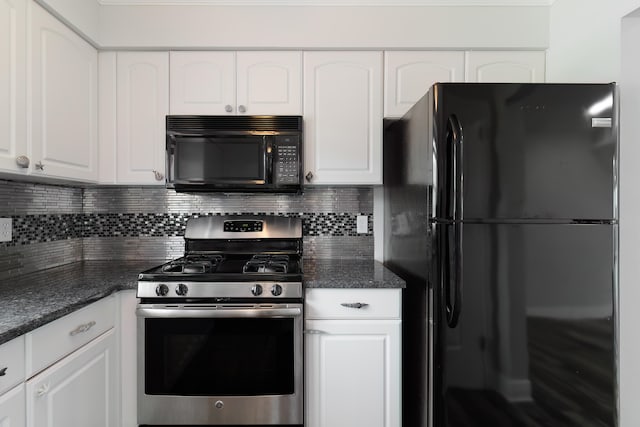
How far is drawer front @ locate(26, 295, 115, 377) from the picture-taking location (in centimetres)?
119

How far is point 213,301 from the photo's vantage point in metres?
Result: 1.68

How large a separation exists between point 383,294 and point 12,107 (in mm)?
1732

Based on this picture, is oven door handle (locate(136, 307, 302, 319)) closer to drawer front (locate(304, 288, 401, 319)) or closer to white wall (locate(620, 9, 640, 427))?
drawer front (locate(304, 288, 401, 319))

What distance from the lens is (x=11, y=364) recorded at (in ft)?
3.59

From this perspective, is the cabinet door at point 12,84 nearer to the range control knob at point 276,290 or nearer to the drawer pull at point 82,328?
the drawer pull at point 82,328

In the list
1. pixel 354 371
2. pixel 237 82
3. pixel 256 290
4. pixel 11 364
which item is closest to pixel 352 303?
pixel 354 371

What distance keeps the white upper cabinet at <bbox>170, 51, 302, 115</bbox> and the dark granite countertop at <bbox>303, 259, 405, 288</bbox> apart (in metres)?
0.88

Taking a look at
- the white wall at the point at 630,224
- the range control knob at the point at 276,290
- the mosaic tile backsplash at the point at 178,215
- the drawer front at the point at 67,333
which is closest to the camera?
the drawer front at the point at 67,333

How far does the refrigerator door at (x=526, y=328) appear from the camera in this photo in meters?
1.43

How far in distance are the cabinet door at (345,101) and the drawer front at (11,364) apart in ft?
4.64

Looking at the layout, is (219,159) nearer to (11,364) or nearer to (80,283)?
(80,283)

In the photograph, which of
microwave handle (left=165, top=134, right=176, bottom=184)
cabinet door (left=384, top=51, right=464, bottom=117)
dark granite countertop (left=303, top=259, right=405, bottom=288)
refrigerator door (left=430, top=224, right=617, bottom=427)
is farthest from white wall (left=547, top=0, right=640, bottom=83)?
microwave handle (left=165, top=134, right=176, bottom=184)

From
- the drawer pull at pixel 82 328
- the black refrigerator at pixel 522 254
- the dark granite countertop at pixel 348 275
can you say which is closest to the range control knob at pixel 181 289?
the drawer pull at pixel 82 328

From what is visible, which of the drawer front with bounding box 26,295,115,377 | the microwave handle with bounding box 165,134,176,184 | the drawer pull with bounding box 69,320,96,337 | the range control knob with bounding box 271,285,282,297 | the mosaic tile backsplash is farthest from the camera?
the mosaic tile backsplash
